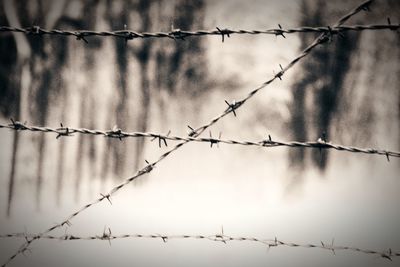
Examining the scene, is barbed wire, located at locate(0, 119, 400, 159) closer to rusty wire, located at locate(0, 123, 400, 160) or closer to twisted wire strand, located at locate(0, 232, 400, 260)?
rusty wire, located at locate(0, 123, 400, 160)

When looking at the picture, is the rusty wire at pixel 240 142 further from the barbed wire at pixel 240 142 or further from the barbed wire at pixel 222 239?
the barbed wire at pixel 222 239

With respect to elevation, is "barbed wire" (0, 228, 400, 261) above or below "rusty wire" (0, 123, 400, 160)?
below

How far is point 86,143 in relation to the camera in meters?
1.65

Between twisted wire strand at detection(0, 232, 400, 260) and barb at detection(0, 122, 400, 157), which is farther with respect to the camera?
twisted wire strand at detection(0, 232, 400, 260)

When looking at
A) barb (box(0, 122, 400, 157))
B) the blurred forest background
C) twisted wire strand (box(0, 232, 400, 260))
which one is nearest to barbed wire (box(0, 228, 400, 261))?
twisted wire strand (box(0, 232, 400, 260))

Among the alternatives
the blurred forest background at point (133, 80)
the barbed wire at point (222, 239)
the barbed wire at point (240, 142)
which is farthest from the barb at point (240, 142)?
the barbed wire at point (222, 239)

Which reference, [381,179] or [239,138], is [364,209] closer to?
[381,179]

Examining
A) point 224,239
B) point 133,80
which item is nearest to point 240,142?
point 224,239

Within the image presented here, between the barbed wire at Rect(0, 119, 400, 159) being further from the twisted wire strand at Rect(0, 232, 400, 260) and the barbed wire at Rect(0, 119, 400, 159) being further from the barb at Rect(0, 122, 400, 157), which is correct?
the twisted wire strand at Rect(0, 232, 400, 260)

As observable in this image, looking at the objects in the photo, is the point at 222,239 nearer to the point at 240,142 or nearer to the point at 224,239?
the point at 224,239

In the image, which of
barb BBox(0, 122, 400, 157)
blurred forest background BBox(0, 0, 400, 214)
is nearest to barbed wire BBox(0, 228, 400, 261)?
blurred forest background BBox(0, 0, 400, 214)

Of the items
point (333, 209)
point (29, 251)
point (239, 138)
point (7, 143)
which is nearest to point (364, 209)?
point (333, 209)

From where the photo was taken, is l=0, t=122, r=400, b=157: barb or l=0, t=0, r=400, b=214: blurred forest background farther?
l=0, t=0, r=400, b=214: blurred forest background

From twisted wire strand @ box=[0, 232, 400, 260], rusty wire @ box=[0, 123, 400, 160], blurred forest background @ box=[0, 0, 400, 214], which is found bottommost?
twisted wire strand @ box=[0, 232, 400, 260]
